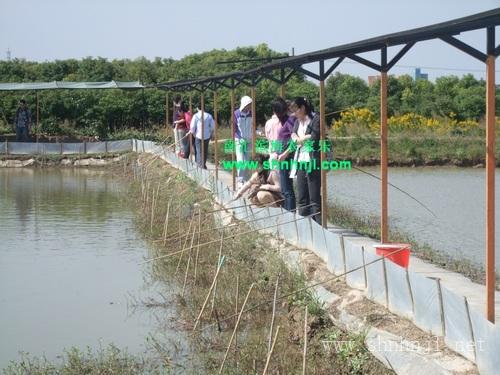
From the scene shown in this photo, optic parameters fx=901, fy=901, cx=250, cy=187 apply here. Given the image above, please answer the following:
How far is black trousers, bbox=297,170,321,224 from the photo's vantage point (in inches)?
368

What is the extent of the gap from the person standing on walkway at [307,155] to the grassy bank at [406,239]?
745 mm

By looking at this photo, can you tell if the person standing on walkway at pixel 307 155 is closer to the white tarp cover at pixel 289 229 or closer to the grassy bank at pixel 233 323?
the white tarp cover at pixel 289 229

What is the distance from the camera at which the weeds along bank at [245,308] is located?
604 cm

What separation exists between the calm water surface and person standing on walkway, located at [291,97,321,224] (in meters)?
1.78

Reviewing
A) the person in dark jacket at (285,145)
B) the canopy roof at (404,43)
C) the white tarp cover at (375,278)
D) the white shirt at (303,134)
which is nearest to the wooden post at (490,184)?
the canopy roof at (404,43)

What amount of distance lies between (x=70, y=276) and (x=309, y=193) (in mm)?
2936

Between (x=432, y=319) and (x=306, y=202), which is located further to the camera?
(x=306, y=202)

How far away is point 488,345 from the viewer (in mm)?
4781

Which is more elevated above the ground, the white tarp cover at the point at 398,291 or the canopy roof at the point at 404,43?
the canopy roof at the point at 404,43

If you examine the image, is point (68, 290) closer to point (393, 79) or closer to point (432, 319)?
point (432, 319)

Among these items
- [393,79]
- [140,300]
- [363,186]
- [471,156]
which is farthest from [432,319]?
[393,79]

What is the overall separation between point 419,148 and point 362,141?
5.30ft

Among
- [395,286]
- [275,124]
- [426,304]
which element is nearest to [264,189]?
[275,124]

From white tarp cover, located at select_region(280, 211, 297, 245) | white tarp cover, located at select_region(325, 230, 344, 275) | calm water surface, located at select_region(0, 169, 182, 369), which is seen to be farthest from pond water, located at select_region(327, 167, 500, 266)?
calm water surface, located at select_region(0, 169, 182, 369)
